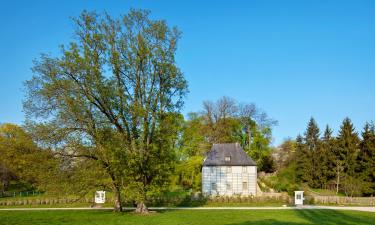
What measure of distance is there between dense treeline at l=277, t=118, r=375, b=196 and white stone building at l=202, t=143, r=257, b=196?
1033cm

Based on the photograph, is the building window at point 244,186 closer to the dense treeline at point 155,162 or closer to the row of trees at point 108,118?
the dense treeline at point 155,162

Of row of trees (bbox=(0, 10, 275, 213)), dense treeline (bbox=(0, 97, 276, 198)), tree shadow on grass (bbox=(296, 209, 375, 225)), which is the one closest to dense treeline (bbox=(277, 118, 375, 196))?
dense treeline (bbox=(0, 97, 276, 198))

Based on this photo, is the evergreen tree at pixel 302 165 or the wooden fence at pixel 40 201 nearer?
the wooden fence at pixel 40 201

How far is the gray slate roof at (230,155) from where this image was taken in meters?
42.4

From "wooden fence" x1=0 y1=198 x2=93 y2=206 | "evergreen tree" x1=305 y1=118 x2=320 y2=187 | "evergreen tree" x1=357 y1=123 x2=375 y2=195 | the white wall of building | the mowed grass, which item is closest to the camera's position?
the mowed grass

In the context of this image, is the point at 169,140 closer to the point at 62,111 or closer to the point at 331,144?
the point at 62,111

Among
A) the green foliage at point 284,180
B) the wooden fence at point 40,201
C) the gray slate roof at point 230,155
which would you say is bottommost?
the wooden fence at point 40,201

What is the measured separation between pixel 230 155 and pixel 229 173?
7.14ft

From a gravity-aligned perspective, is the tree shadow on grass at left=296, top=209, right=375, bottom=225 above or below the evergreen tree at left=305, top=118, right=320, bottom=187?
below

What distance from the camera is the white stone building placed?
41.9 metres

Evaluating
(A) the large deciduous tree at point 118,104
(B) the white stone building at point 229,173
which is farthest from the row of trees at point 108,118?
(B) the white stone building at point 229,173

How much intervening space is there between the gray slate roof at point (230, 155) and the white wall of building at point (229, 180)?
1.57 feet

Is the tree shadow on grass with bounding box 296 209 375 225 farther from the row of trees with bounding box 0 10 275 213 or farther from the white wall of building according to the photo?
the white wall of building

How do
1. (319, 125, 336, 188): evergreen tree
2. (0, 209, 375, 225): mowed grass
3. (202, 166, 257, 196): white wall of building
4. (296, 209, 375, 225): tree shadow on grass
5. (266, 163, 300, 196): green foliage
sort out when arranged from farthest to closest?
(319, 125, 336, 188): evergreen tree → (266, 163, 300, 196): green foliage → (202, 166, 257, 196): white wall of building → (296, 209, 375, 225): tree shadow on grass → (0, 209, 375, 225): mowed grass
